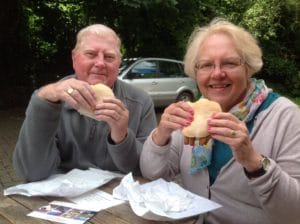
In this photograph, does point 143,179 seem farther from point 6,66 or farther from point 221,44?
point 6,66

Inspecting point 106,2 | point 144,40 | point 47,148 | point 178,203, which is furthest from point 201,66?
point 144,40

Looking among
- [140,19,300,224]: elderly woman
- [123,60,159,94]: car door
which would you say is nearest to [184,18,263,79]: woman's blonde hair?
[140,19,300,224]: elderly woman

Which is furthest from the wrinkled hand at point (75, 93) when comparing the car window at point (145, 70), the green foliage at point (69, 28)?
the car window at point (145, 70)

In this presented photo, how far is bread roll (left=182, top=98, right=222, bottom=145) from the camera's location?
2.17m

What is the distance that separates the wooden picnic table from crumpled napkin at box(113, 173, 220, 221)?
0.16ft

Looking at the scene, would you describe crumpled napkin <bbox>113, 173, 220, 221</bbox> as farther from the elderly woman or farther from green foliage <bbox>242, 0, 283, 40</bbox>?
green foliage <bbox>242, 0, 283, 40</bbox>

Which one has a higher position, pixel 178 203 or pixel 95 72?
pixel 95 72

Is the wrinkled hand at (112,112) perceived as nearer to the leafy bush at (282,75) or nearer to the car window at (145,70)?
the car window at (145,70)

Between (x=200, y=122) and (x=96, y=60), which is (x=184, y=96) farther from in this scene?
(x=200, y=122)

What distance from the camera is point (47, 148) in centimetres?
264

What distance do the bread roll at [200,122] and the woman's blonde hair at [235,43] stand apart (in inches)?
16.8

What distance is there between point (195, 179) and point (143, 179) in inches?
12.6

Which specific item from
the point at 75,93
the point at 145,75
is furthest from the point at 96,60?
the point at 145,75

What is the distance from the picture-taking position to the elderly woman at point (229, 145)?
6.90ft
